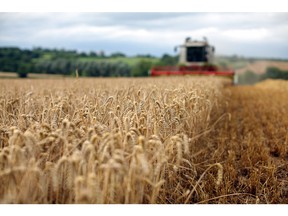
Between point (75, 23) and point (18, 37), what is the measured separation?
105 cm

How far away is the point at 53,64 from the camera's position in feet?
59.4

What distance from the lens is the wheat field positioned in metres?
1.97

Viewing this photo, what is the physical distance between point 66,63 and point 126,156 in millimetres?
17390

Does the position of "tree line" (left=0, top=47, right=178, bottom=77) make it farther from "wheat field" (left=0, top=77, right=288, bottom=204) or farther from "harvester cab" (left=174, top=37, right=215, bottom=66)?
"harvester cab" (left=174, top=37, right=215, bottom=66)

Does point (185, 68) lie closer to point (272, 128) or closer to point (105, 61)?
point (105, 61)

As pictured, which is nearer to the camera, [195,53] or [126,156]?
[126,156]

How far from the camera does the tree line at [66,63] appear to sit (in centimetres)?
1086

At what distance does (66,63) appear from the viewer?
19.1 meters

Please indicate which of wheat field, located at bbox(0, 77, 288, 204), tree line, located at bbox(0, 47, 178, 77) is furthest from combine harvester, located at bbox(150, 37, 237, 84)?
wheat field, located at bbox(0, 77, 288, 204)

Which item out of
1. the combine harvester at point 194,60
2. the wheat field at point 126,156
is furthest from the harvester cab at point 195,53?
the wheat field at point 126,156

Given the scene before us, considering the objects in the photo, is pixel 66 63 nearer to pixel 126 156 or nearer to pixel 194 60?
pixel 194 60

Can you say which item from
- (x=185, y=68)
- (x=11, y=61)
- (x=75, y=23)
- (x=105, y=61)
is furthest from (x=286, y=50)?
(x=105, y=61)

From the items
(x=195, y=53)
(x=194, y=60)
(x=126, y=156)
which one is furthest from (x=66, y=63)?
(x=126, y=156)
